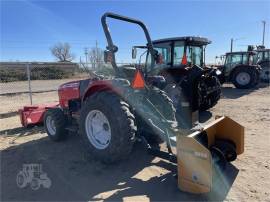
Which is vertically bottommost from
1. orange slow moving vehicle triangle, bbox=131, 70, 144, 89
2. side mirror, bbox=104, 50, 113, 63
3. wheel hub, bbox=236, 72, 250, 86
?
wheel hub, bbox=236, 72, 250, 86

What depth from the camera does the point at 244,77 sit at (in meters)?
14.3

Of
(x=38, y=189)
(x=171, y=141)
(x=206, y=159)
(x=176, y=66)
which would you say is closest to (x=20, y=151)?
(x=38, y=189)

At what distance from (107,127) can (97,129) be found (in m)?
0.21

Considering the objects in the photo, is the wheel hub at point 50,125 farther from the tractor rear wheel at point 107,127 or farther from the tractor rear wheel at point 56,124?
the tractor rear wheel at point 107,127

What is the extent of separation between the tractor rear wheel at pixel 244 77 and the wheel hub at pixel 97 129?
12.0 meters

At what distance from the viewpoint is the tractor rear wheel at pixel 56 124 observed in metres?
5.00

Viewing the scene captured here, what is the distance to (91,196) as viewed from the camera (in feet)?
10.4

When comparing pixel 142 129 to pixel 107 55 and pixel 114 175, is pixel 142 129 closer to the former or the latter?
pixel 114 175

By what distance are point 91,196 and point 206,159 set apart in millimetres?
1427

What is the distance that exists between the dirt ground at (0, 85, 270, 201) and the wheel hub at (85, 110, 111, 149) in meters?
0.36

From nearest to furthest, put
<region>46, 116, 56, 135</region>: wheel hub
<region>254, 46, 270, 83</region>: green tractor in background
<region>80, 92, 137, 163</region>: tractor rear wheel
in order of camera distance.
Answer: <region>80, 92, 137, 163</region>: tractor rear wheel < <region>46, 116, 56, 135</region>: wheel hub < <region>254, 46, 270, 83</region>: green tractor in background

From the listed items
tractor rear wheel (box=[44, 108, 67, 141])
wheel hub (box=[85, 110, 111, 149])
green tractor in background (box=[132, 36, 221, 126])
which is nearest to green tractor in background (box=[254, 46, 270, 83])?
green tractor in background (box=[132, 36, 221, 126])

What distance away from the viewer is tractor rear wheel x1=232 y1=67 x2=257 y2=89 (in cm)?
1400

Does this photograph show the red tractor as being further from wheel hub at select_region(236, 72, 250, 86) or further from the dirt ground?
wheel hub at select_region(236, 72, 250, 86)
